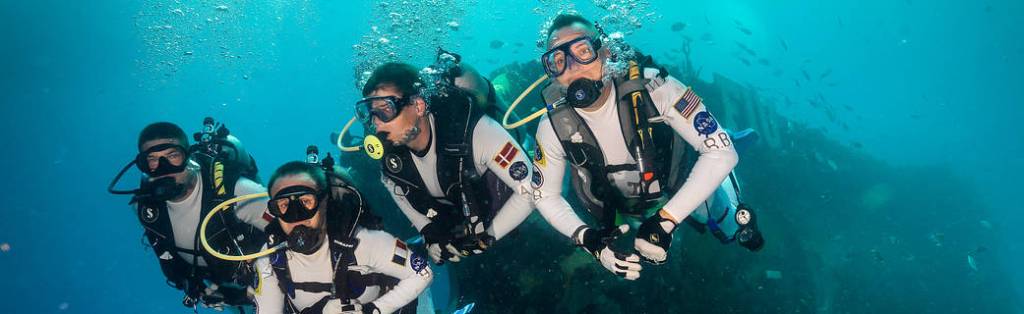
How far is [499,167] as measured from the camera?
175 inches

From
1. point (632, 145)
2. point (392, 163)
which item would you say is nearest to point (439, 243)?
point (392, 163)

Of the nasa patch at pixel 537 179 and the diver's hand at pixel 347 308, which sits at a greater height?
the nasa patch at pixel 537 179

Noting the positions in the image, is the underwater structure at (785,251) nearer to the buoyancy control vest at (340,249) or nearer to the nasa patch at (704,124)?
the buoyancy control vest at (340,249)

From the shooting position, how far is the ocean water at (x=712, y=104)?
8.62m

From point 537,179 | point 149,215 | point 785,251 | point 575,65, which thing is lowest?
point 785,251

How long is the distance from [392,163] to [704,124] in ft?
9.49

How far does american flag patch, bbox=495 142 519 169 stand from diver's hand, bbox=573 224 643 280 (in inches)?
41.3

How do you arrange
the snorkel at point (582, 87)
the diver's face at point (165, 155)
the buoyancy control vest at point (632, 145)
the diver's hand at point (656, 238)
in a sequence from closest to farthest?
the diver's hand at point (656, 238), the snorkel at point (582, 87), the buoyancy control vest at point (632, 145), the diver's face at point (165, 155)

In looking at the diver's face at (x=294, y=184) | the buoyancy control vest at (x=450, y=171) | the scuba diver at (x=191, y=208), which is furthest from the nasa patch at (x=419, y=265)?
the scuba diver at (x=191, y=208)

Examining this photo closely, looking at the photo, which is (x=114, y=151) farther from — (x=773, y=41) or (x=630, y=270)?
(x=773, y=41)

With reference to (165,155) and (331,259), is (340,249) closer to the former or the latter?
(331,259)

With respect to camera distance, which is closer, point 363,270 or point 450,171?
point 363,270

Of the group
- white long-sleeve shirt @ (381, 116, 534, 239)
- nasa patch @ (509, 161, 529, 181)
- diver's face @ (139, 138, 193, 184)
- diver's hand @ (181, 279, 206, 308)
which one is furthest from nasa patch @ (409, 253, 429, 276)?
diver's hand @ (181, 279, 206, 308)

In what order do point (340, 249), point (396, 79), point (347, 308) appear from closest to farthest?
point (340, 249), point (347, 308), point (396, 79)
